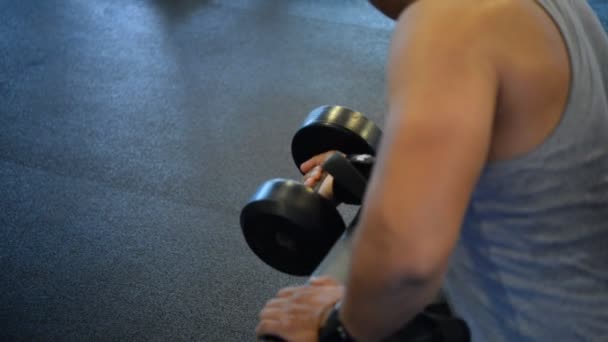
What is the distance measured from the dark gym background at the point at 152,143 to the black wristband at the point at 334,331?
84 centimetres

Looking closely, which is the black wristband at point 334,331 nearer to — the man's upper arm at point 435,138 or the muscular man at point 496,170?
the muscular man at point 496,170

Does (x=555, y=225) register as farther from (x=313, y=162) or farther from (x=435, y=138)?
(x=313, y=162)

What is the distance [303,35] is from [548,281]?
2.32m

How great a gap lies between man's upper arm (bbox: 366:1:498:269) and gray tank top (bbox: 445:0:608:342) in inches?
3.3

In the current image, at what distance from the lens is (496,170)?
19.7 inches

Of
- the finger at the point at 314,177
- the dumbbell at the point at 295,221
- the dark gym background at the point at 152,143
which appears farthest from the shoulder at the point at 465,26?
the dark gym background at the point at 152,143

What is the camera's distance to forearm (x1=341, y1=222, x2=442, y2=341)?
0.46 meters

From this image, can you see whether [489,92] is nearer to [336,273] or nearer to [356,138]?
[336,273]

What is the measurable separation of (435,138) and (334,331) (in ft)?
0.87

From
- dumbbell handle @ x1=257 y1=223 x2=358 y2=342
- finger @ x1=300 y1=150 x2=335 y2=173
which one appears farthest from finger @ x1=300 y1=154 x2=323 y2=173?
dumbbell handle @ x1=257 y1=223 x2=358 y2=342

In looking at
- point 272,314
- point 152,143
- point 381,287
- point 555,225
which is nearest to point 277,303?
point 272,314

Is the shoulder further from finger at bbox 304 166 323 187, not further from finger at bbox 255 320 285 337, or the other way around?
finger at bbox 304 166 323 187

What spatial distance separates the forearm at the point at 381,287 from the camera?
18.0 inches

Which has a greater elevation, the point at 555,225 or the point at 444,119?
the point at 444,119
